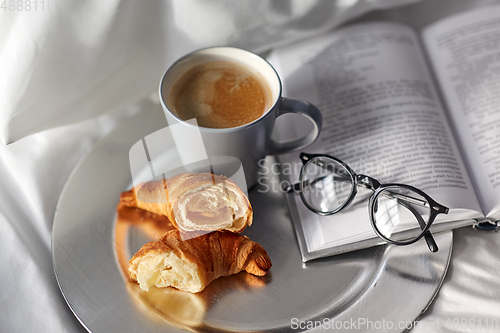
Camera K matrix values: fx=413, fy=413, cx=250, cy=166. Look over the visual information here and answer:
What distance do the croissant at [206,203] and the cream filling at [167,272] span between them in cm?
4

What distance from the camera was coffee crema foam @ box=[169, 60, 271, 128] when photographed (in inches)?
22.1

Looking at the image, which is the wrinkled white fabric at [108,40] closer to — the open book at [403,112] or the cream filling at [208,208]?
the open book at [403,112]

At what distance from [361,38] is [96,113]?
50cm

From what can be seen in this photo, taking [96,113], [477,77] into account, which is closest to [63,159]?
[96,113]

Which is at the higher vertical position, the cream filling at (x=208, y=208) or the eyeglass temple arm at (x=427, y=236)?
the cream filling at (x=208, y=208)

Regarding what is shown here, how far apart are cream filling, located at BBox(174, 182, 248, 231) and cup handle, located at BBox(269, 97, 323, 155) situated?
0.14 m

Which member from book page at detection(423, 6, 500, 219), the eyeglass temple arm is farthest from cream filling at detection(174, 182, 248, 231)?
book page at detection(423, 6, 500, 219)

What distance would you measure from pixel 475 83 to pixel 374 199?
0.32 metres

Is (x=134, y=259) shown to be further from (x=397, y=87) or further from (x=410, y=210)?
(x=397, y=87)

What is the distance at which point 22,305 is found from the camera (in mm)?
564

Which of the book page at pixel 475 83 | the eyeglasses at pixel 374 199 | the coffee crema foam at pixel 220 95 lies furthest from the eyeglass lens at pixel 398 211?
the coffee crema foam at pixel 220 95

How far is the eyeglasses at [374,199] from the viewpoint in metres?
0.57

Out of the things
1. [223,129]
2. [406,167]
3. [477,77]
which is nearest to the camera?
[223,129]

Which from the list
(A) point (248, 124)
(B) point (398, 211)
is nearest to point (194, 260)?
(A) point (248, 124)
